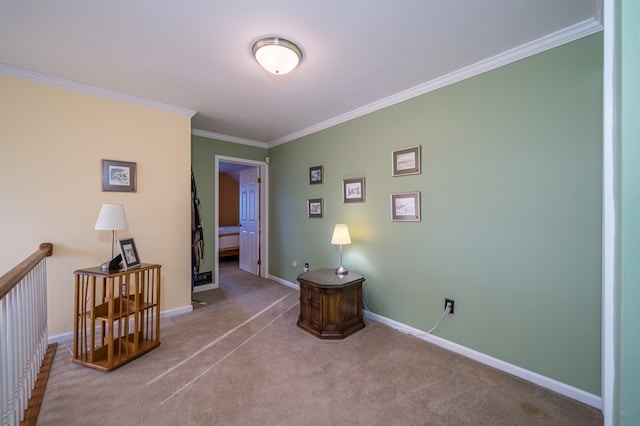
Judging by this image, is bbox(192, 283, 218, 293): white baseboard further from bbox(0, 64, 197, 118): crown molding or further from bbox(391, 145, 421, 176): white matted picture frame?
bbox(391, 145, 421, 176): white matted picture frame

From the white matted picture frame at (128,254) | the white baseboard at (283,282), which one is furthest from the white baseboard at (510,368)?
the white matted picture frame at (128,254)

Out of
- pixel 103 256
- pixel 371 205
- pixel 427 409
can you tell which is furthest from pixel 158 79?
pixel 427 409

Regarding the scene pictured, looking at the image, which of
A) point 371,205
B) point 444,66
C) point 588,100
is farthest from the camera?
point 371,205

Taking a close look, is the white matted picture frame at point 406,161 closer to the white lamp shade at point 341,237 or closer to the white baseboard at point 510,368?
the white lamp shade at point 341,237

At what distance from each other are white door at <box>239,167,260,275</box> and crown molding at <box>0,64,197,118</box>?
6.51 feet

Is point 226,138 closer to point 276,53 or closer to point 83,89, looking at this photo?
point 83,89

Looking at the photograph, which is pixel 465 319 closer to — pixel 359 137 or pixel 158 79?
pixel 359 137

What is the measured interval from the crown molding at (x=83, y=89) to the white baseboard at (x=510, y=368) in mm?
3503

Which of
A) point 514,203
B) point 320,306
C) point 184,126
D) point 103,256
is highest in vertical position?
point 184,126

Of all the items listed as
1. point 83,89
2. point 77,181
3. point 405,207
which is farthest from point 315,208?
point 83,89

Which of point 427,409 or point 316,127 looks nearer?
point 427,409

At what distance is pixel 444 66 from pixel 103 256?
3.76 m

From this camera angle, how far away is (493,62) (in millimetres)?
2146

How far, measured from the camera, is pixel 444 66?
228cm
